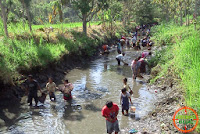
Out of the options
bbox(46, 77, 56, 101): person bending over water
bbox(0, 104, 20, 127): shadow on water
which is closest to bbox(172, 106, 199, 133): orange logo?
bbox(46, 77, 56, 101): person bending over water

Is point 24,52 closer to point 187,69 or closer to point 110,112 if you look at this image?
point 110,112

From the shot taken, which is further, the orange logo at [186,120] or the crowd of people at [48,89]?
the crowd of people at [48,89]

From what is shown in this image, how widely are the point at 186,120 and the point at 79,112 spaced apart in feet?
13.7

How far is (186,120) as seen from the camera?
5.18 m

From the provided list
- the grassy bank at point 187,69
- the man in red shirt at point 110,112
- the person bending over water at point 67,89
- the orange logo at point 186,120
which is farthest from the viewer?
the person bending over water at point 67,89

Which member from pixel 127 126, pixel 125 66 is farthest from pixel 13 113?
pixel 125 66

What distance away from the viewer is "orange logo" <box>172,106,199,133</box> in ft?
16.4

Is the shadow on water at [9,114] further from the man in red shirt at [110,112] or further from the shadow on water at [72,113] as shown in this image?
the man in red shirt at [110,112]

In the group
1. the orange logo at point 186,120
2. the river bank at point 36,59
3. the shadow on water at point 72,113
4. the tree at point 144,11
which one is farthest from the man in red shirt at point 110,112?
the tree at point 144,11

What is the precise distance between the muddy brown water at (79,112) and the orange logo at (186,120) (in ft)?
5.51

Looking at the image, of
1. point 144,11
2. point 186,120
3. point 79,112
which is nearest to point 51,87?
point 79,112

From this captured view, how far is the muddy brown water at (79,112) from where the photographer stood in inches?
259

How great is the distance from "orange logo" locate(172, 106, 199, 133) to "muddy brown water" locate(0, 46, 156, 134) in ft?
5.51

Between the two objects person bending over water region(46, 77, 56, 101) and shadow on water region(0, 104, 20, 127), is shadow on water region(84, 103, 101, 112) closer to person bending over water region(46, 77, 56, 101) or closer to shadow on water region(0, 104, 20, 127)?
person bending over water region(46, 77, 56, 101)
